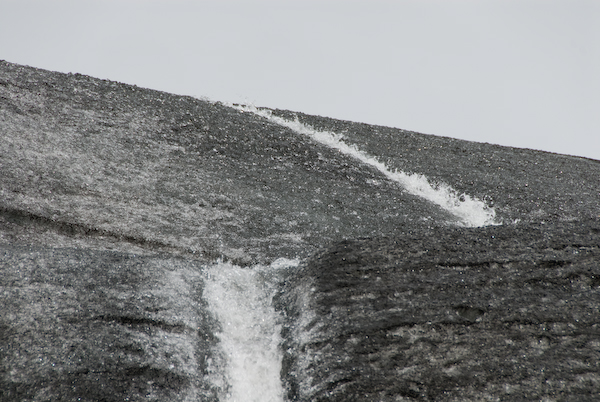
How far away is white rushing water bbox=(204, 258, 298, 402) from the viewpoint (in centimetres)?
130

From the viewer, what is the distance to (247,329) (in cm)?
146

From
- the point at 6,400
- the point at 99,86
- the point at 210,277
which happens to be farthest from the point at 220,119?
the point at 6,400

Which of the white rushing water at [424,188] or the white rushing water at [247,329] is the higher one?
the white rushing water at [424,188]

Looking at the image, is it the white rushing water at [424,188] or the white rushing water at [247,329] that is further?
the white rushing water at [424,188]

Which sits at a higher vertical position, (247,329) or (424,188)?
(424,188)

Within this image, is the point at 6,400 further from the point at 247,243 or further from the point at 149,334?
the point at 247,243

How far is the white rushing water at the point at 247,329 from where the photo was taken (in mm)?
1297

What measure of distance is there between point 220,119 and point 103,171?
115 cm

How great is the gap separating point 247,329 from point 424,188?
2.07 m

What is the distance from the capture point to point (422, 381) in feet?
3.87

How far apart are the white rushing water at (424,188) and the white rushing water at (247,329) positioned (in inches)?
63.5

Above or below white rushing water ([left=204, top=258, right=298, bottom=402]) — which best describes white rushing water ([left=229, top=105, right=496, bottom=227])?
above

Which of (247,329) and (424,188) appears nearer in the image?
(247,329)

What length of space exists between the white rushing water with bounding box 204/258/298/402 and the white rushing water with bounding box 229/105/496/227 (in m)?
1.61
